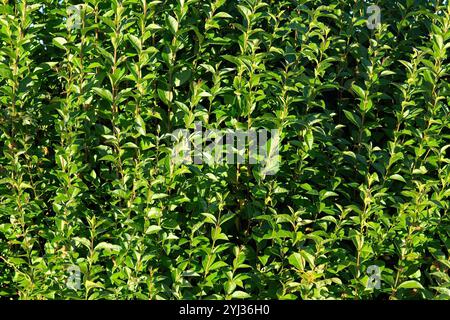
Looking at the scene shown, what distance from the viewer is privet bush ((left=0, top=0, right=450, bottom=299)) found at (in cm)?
350

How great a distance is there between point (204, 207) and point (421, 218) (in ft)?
3.75

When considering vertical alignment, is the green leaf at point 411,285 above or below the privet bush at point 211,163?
below

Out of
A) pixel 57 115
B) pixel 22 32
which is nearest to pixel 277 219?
pixel 57 115

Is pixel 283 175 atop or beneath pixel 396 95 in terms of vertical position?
beneath

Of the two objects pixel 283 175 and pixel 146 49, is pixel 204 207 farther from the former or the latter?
pixel 146 49

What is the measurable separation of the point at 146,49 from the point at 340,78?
1.13 meters

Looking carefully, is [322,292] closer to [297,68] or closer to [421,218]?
[421,218]

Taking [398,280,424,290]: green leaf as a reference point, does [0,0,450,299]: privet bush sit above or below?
above

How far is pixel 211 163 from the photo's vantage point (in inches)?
137

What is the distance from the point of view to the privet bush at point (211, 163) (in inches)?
138

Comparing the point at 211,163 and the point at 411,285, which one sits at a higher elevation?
the point at 211,163

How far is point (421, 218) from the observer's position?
3547 mm

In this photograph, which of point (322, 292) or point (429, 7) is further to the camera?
point (429, 7)
